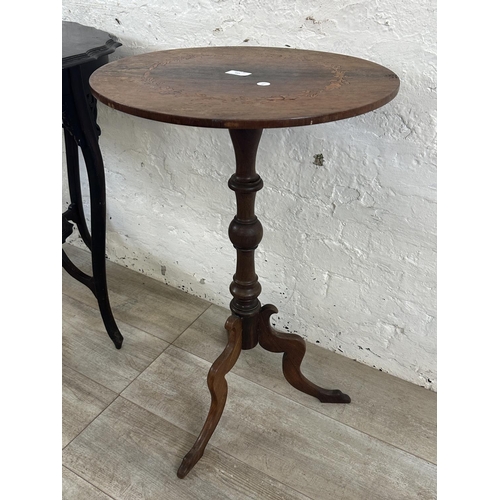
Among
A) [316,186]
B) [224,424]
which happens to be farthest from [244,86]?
[224,424]

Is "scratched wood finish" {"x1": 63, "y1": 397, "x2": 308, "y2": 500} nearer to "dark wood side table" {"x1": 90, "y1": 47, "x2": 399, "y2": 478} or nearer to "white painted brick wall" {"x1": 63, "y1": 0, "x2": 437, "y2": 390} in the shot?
"dark wood side table" {"x1": 90, "y1": 47, "x2": 399, "y2": 478}

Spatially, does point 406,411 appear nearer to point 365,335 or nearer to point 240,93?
point 365,335

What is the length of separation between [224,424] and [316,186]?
0.79 meters

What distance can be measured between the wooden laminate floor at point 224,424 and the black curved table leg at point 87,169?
0.17 meters

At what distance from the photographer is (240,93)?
1.06 meters

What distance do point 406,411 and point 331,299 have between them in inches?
16.9

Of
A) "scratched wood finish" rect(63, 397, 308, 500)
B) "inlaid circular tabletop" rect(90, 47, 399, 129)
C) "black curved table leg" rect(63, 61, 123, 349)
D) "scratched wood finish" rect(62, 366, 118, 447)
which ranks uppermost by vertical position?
"inlaid circular tabletop" rect(90, 47, 399, 129)

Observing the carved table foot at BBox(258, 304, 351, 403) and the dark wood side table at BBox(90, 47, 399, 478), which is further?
the carved table foot at BBox(258, 304, 351, 403)

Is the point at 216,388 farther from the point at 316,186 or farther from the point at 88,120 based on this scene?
the point at 88,120

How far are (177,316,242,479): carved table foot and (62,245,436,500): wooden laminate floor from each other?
42mm

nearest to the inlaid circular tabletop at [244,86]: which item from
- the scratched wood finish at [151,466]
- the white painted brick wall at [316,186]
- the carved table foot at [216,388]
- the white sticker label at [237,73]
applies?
the white sticker label at [237,73]

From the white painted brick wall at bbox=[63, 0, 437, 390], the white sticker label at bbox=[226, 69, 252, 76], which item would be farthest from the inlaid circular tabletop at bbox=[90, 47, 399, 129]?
the white painted brick wall at bbox=[63, 0, 437, 390]

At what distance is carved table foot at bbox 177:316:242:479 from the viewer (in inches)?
55.7

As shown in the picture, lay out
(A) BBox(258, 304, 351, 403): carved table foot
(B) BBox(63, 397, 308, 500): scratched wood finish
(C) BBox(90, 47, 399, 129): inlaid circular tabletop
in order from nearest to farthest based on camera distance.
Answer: (C) BBox(90, 47, 399, 129): inlaid circular tabletop, (B) BBox(63, 397, 308, 500): scratched wood finish, (A) BBox(258, 304, 351, 403): carved table foot
